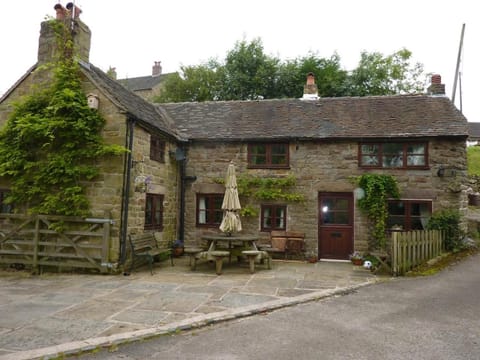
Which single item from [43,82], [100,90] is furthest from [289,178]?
[43,82]

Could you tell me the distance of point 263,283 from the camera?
826 cm

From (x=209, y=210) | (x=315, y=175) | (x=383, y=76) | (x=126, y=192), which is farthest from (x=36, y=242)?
(x=383, y=76)

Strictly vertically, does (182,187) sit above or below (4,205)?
above

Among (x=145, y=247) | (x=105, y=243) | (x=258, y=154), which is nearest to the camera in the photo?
(x=105, y=243)

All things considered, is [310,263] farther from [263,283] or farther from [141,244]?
[141,244]

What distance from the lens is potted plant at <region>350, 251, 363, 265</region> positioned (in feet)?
36.2

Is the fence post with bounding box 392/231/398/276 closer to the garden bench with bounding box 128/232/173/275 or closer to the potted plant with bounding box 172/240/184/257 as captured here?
the garden bench with bounding box 128/232/173/275

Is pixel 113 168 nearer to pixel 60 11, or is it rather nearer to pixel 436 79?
pixel 60 11

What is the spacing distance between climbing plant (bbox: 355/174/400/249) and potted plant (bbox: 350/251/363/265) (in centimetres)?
80

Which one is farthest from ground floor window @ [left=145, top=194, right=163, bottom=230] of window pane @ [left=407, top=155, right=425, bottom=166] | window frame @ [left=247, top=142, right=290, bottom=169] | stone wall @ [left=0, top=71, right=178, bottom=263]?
window pane @ [left=407, top=155, right=425, bottom=166]

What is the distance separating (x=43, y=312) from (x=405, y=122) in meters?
12.4

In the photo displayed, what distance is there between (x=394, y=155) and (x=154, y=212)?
8.80 meters

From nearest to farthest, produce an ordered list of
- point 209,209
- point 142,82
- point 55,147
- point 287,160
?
1. point 55,147
2. point 287,160
3. point 209,209
4. point 142,82

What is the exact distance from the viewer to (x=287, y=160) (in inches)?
495
